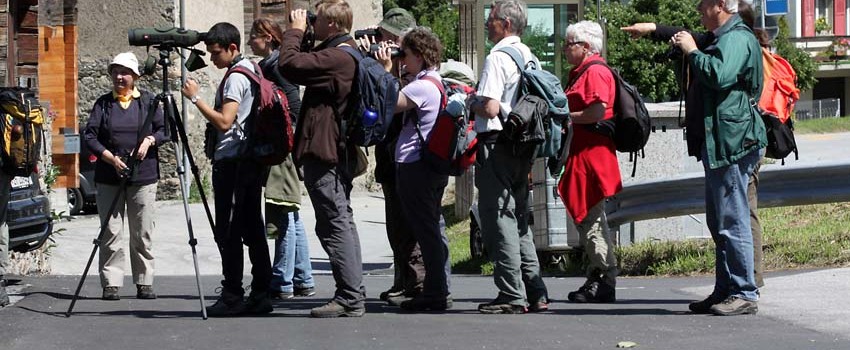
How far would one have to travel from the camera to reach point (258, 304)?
9320mm

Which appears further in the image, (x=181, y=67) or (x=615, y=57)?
(x=615, y=57)

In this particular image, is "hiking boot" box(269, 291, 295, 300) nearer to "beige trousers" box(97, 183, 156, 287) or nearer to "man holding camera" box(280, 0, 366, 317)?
"beige trousers" box(97, 183, 156, 287)

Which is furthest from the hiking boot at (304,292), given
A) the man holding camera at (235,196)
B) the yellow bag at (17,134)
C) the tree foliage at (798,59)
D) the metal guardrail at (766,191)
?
the tree foliage at (798,59)

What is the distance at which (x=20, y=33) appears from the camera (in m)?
15.8

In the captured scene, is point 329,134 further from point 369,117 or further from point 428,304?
point 428,304

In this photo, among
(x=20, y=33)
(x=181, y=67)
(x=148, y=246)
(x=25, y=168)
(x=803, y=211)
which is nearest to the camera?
(x=25, y=168)

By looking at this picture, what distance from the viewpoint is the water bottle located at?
28.6 ft

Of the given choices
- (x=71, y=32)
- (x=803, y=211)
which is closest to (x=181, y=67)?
(x=71, y=32)

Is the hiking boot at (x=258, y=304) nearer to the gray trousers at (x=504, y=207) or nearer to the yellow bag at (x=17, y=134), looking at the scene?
the gray trousers at (x=504, y=207)

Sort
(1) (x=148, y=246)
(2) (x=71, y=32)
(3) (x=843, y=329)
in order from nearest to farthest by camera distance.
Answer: (3) (x=843, y=329)
(1) (x=148, y=246)
(2) (x=71, y=32)

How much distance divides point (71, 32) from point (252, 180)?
13093 mm

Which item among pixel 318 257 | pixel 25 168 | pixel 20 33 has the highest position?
pixel 20 33

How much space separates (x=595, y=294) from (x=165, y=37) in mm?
3022

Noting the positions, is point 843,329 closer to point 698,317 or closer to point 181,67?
point 698,317
